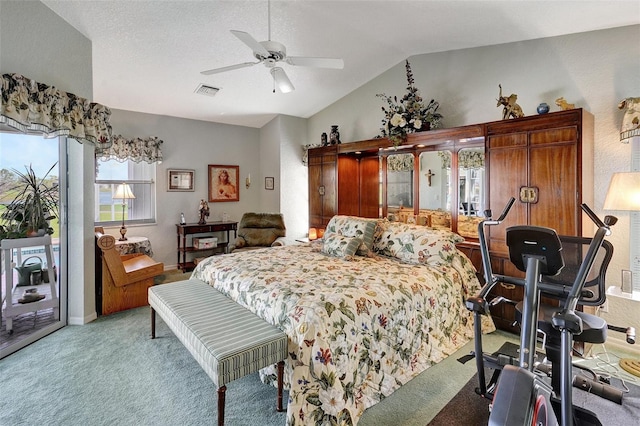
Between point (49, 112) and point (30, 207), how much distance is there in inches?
39.6

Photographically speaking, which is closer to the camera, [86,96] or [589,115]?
[589,115]

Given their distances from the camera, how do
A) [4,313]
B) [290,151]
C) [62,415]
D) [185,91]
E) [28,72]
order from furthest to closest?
[290,151] < [185,91] < [4,313] < [28,72] < [62,415]

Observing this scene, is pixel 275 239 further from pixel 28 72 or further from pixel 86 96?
pixel 28 72

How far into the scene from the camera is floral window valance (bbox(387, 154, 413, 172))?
4216 mm

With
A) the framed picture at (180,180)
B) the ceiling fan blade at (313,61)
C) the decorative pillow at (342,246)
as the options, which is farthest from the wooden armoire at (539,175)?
the framed picture at (180,180)

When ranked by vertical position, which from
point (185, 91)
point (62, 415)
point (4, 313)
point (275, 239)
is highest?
point (185, 91)

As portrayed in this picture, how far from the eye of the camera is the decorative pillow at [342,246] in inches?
124

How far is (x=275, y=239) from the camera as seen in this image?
519cm

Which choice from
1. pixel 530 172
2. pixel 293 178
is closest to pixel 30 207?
pixel 293 178

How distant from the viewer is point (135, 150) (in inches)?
195

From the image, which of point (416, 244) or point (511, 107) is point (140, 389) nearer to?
point (416, 244)

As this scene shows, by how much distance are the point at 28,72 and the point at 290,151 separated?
3730mm

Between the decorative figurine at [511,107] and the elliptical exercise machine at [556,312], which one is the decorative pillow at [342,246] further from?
the decorative figurine at [511,107]

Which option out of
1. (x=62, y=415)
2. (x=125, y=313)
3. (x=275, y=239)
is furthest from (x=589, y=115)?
(x=125, y=313)
